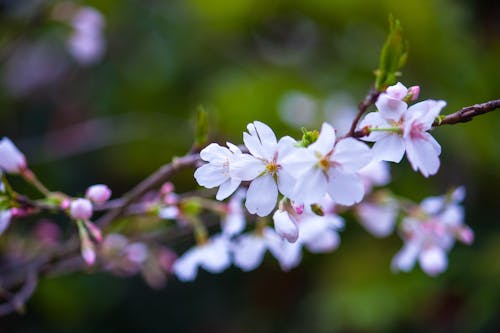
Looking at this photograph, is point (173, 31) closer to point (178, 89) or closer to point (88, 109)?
point (178, 89)

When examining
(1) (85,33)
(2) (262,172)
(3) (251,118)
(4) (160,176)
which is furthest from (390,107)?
(3) (251,118)

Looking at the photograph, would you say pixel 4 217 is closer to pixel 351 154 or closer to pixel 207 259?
pixel 207 259

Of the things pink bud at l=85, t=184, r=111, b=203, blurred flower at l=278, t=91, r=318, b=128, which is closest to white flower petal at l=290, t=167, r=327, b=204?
pink bud at l=85, t=184, r=111, b=203

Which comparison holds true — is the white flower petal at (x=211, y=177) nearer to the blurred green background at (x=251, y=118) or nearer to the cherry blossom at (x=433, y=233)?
the cherry blossom at (x=433, y=233)

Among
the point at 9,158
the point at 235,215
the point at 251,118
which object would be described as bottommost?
the point at 251,118

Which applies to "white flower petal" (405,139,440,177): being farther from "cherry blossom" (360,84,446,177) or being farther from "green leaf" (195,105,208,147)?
"green leaf" (195,105,208,147)

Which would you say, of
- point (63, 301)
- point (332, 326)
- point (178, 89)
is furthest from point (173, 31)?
point (332, 326)
